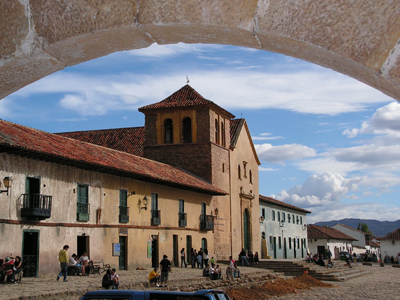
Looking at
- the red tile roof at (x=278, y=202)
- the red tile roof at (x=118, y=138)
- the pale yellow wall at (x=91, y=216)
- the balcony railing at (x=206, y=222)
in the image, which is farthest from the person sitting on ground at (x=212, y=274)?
the red tile roof at (x=278, y=202)

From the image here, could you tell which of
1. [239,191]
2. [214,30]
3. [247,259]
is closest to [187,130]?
[239,191]

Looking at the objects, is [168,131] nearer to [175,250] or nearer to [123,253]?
[175,250]

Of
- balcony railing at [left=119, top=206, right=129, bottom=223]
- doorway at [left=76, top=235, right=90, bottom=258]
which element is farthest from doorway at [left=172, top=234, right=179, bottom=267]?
doorway at [left=76, top=235, right=90, bottom=258]

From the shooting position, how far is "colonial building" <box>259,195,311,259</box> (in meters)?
45.9

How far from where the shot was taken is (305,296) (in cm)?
2255

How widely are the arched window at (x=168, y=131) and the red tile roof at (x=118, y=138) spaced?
307cm

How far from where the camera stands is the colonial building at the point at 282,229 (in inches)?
1809

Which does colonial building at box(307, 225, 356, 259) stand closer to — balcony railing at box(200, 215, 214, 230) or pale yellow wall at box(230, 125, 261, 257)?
pale yellow wall at box(230, 125, 261, 257)

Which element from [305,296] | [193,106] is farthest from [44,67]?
[193,106]

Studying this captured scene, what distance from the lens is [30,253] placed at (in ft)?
61.3

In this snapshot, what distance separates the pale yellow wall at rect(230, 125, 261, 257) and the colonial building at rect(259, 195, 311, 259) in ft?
7.11

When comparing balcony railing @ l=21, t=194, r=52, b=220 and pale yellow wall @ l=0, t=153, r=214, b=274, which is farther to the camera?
balcony railing @ l=21, t=194, r=52, b=220

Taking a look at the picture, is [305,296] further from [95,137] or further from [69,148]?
[95,137]

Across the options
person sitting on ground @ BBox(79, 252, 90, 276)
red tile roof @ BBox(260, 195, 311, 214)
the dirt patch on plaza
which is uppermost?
red tile roof @ BBox(260, 195, 311, 214)
